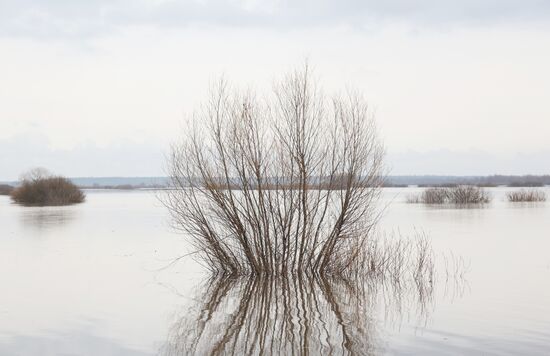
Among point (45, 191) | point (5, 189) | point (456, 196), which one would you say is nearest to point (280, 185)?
point (456, 196)

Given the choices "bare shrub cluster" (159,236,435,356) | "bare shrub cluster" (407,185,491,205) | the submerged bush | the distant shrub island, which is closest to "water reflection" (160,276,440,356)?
"bare shrub cluster" (159,236,435,356)

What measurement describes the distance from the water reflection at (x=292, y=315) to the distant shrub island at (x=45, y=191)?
48.6 metres

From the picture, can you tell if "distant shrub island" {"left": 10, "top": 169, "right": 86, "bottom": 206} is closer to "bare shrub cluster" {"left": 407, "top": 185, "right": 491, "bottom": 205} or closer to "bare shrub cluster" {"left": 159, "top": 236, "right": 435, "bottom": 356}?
"bare shrub cluster" {"left": 407, "top": 185, "right": 491, "bottom": 205}

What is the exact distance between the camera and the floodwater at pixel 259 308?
30.6 ft

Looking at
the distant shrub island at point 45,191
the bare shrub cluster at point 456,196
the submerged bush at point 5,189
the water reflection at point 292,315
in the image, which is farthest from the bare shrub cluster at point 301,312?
the submerged bush at point 5,189

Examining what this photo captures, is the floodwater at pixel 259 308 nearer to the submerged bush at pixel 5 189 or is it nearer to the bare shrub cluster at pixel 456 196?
the bare shrub cluster at pixel 456 196

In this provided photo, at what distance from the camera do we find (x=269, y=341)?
373 inches

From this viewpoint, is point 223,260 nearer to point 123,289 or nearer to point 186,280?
point 186,280

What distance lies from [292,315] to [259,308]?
3.00 ft

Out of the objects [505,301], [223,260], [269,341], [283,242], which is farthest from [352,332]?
[223,260]

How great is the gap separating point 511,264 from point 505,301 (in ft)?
16.6

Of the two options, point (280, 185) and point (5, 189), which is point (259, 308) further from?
point (5, 189)

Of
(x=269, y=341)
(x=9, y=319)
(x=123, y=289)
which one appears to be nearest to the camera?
(x=269, y=341)

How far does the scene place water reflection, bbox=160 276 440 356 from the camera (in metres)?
9.22
